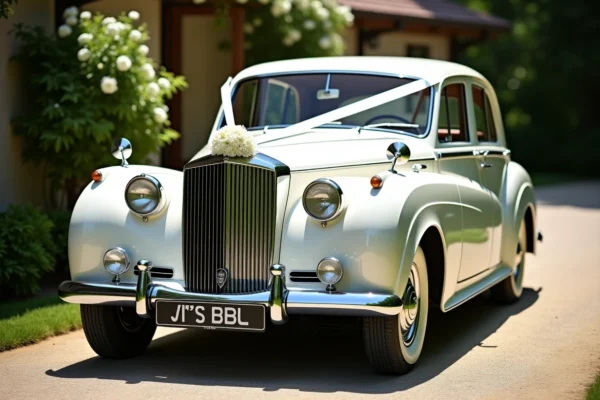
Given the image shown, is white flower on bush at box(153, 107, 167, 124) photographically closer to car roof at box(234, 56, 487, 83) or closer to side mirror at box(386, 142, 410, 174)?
car roof at box(234, 56, 487, 83)

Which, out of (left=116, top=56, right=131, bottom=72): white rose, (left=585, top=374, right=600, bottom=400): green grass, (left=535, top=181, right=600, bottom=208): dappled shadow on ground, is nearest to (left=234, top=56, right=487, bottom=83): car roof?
(left=116, top=56, right=131, bottom=72): white rose

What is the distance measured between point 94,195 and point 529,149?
22.1 m

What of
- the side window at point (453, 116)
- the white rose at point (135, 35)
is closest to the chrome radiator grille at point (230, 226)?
the side window at point (453, 116)

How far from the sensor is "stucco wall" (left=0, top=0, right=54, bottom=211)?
364 inches

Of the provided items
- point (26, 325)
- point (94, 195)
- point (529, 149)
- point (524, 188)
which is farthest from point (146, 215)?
point (529, 149)

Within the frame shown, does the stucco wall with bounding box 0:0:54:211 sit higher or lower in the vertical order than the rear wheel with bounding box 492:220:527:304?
higher

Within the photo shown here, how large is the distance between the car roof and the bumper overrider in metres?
2.17

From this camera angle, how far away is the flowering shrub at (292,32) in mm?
13617

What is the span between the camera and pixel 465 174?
7.15 metres

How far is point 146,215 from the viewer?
5.93 meters

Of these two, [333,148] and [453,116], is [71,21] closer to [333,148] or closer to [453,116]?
[453,116]

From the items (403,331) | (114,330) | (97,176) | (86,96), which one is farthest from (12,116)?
(403,331)

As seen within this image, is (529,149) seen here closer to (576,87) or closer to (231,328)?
(576,87)

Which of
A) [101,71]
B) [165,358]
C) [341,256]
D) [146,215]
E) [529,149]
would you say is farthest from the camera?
[529,149]
